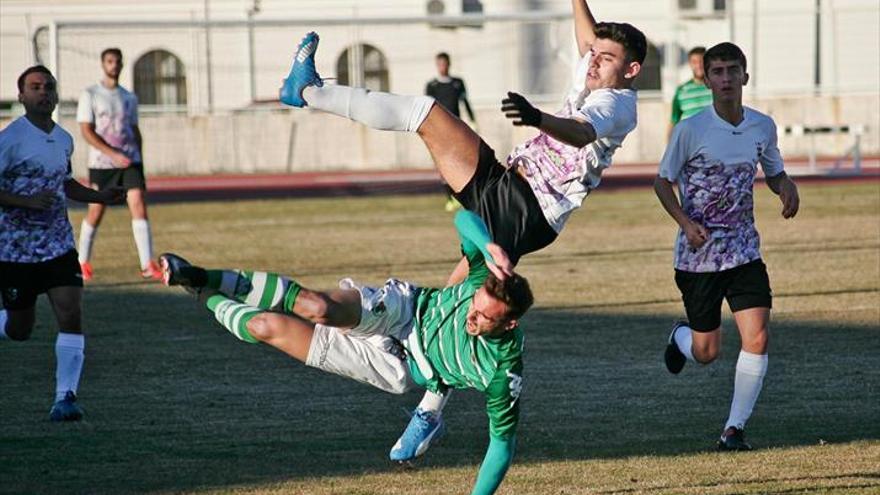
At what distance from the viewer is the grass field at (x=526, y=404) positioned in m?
8.06

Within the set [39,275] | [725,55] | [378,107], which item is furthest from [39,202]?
[725,55]

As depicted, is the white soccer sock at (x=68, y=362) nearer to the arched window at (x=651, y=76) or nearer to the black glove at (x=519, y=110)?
the black glove at (x=519, y=110)

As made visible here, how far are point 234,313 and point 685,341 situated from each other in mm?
3445

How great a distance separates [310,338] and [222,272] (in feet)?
1.82

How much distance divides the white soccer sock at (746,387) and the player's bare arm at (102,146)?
390 inches

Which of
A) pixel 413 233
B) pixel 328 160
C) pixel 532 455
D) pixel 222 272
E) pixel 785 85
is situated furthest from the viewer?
A: pixel 785 85

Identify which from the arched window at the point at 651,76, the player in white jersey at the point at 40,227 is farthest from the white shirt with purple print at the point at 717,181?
the arched window at the point at 651,76

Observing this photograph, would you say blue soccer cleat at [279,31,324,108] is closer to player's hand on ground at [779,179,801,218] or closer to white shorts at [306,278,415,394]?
white shorts at [306,278,415,394]

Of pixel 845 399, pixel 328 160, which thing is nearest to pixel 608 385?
pixel 845 399

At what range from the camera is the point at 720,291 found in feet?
29.6

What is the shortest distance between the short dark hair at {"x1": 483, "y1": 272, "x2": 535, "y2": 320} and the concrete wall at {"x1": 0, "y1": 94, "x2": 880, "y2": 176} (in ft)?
105

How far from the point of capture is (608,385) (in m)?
10.9

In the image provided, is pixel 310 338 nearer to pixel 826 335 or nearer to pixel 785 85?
pixel 826 335

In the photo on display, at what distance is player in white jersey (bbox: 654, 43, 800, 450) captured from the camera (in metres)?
8.88
